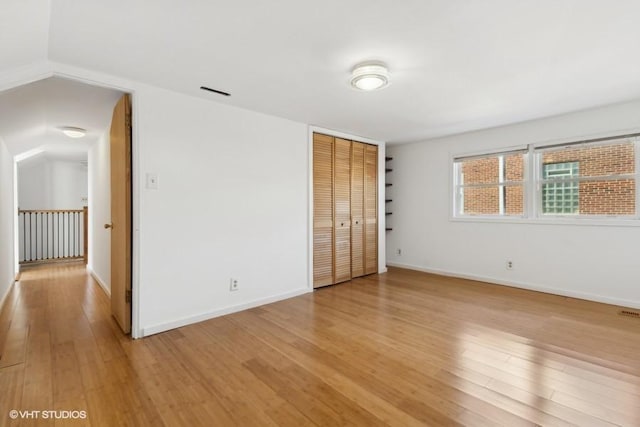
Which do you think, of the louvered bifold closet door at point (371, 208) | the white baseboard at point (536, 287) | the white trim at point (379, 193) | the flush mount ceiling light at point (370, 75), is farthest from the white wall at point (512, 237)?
the flush mount ceiling light at point (370, 75)

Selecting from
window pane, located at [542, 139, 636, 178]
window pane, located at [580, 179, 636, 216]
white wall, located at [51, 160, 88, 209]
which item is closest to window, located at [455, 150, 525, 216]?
window pane, located at [542, 139, 636, 178]

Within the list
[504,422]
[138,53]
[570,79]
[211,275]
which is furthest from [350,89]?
[504,422]

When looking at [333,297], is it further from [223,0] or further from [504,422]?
[223,0]

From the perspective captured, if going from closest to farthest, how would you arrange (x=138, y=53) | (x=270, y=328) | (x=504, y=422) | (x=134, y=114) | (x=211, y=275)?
(x=504, y=422), (x=138, y=53), (x=134, y=114), (x=270, y=328), (x=211, y=275)

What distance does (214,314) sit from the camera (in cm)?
314

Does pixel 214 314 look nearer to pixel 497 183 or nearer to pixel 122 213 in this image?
pixel 122 213

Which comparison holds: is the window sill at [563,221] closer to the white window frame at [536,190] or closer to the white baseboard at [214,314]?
the white window frame at [536,190]

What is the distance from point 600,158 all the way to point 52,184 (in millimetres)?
9827

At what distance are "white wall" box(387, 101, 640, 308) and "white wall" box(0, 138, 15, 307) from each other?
18.1 feet

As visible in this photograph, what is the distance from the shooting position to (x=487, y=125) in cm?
426

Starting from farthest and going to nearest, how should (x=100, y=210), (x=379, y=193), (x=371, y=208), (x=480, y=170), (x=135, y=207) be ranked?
(x=379, y=193), (x=371, y=208), (x=480, y=170), (x=100, y=210), (x=135, y=207)

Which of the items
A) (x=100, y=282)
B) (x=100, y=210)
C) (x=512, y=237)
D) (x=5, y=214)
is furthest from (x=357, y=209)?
(x=5, y=214)

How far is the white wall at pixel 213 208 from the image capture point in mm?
2752

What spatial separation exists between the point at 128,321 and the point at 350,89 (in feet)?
9.62
